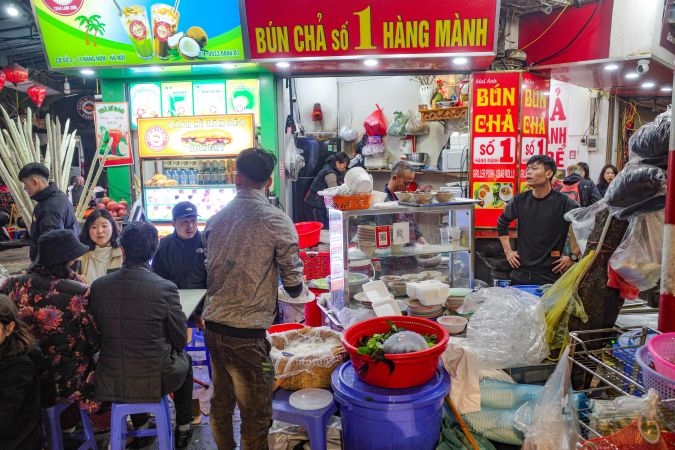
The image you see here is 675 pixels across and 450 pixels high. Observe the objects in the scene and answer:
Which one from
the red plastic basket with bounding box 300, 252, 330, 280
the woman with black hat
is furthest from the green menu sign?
the woman with black hat

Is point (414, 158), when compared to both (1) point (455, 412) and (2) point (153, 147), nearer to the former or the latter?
(2) point (153, 147)

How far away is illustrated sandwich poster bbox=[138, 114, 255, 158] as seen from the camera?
647cm

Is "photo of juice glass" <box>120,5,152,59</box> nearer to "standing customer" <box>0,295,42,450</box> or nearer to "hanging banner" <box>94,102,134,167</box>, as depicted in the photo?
"hanging banner" <box>94,102,134,167</box>

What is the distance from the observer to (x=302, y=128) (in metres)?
10.1

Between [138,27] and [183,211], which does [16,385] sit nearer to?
[183,211]

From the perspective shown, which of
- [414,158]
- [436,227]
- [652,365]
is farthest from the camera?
[414,158]

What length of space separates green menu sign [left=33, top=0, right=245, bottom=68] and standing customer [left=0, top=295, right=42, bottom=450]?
14.4 ft

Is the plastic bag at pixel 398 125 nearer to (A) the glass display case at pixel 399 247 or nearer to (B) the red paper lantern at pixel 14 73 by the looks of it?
(A) the glass display case at pixel 399 247

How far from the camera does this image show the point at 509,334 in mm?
2898

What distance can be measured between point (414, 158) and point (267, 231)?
23.1 feet

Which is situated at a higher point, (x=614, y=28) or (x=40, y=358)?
(x=614, y=28)

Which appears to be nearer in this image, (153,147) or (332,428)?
(332,428)

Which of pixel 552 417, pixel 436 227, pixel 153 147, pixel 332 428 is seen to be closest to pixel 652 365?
pixel 552 417

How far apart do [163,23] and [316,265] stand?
143 inches
